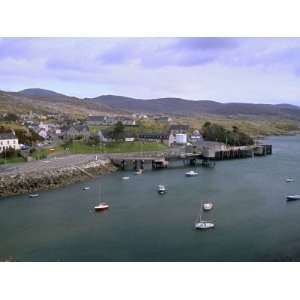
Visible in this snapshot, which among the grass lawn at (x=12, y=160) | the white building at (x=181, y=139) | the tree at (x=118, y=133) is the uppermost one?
the tree at (x=118, y=133)

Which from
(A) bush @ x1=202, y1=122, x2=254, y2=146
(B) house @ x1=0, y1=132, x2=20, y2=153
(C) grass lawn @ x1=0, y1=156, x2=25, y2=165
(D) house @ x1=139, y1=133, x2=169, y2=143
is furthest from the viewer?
(A) bush @ x1=202, y1=122, x2=254, y2=146

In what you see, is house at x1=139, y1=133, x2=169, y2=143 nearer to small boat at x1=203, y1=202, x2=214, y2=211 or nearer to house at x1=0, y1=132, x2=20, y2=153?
house at x1=0, y1=132, x2=20, y2=153

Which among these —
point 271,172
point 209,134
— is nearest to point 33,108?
point 209,134

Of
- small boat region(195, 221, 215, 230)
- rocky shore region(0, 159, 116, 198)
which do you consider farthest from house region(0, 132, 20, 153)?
small boat region(195, 221, 215, 230)

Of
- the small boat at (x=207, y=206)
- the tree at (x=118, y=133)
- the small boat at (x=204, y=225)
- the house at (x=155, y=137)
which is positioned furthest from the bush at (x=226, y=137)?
the small boat at (x=204, y=225)

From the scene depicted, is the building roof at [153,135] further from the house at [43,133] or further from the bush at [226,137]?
the house at [43,133]
